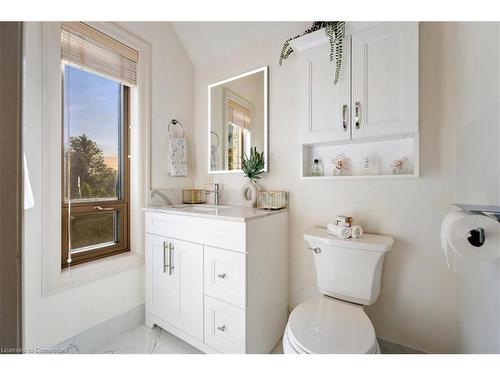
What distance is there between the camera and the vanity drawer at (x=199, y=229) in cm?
119

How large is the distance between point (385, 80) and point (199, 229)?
1343 mm

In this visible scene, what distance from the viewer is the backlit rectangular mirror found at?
1677 millimetres

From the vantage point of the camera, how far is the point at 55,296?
50.1 inches

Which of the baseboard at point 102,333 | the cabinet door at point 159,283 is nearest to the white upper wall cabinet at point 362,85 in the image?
the cabinet door at point 159,283

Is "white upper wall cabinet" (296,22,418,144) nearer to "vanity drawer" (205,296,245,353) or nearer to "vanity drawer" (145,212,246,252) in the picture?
"vanity drawer" (145,212,246,252)

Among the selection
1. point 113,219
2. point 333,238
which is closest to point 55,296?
point 113,219

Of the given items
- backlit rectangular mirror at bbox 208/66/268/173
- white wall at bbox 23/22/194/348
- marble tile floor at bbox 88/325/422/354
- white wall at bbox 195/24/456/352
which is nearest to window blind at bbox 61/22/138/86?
white wall at bbox 23/22/194/348

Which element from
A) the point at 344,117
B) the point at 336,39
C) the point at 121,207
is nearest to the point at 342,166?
the point at 344,117

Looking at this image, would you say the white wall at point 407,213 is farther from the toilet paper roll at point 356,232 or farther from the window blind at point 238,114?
the window blind at point 238,114

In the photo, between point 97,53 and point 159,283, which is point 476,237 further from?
point 97,53

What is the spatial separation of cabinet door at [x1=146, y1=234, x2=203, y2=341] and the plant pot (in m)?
0.53

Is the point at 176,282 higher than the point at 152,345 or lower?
higher

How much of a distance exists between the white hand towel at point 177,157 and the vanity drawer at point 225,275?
0.80 meters

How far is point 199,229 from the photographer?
1.33 metres
